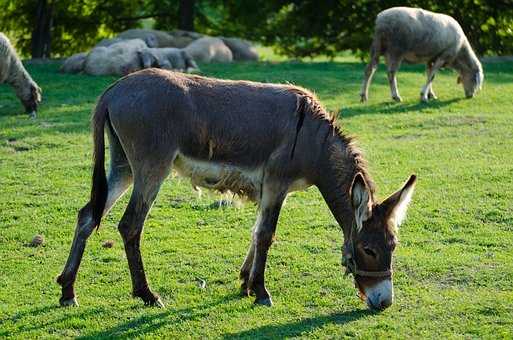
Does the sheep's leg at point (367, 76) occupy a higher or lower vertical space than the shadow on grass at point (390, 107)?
higher

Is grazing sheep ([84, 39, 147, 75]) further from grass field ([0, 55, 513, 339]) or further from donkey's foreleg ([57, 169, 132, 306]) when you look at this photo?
donkey's foreleg ([57, 169, 132, 306])

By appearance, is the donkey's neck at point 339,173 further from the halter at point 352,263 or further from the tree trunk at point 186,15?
the tree trunk at point 186,15

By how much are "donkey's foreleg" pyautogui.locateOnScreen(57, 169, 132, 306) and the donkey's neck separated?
70.5 inches

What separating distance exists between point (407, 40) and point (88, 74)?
7198 millimetres

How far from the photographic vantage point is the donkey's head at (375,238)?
24.6ft

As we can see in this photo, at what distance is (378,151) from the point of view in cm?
1402

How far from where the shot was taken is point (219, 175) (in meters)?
7.97

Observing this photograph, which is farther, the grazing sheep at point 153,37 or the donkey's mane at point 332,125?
the grazing sheep at point 153,37

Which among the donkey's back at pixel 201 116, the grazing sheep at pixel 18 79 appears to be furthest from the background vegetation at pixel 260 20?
the donkey's back at pixel 201 116

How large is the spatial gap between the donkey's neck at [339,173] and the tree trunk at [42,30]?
19.5 metres

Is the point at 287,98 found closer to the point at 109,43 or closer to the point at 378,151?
the point at 378,151

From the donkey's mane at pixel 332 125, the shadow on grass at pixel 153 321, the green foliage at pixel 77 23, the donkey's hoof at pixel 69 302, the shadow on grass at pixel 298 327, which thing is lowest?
the green foliage at pixel 77 23

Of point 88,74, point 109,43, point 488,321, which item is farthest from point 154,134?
point 109,43

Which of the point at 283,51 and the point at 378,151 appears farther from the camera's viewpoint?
the point at 283,51
